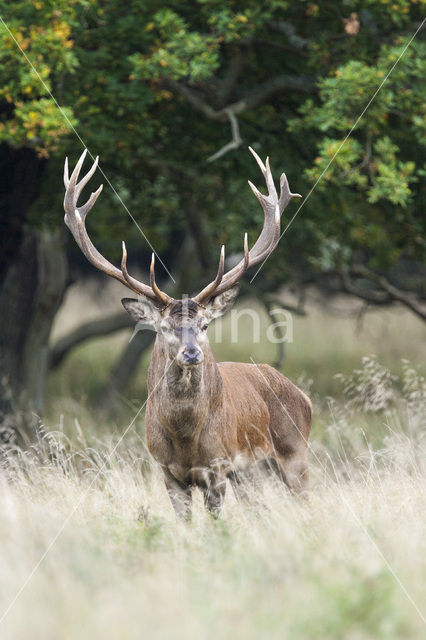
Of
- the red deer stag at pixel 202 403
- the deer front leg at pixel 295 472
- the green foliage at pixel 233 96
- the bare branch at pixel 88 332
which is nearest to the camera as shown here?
the red deer stag at pixel 202 403

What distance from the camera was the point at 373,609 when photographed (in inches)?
149

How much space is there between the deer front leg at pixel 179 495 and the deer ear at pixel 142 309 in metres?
1.01

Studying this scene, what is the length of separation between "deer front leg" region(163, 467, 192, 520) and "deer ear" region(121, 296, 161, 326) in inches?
39.9

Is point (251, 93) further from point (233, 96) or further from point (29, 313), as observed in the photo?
point (29, 313)

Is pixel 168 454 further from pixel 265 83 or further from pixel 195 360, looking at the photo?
pixel 265 83

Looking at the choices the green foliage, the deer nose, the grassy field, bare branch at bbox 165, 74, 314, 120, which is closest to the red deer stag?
the deer nose

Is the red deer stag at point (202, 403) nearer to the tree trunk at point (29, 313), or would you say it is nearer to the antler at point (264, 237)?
the antler at point (264, 237)

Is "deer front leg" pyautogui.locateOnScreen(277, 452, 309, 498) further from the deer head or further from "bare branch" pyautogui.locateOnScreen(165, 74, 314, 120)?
"bare branch" pyautogui.locateOnScreen(165, 74, 314, 120)

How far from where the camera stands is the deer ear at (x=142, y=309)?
621 centimetres

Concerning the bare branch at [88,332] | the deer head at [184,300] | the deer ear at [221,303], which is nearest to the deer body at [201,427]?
the deer head at [184,300]

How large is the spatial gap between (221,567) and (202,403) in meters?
1.66

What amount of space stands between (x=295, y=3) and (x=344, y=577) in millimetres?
6148

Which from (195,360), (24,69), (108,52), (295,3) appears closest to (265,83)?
(295,3)

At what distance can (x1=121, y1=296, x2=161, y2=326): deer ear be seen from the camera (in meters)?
6.21
